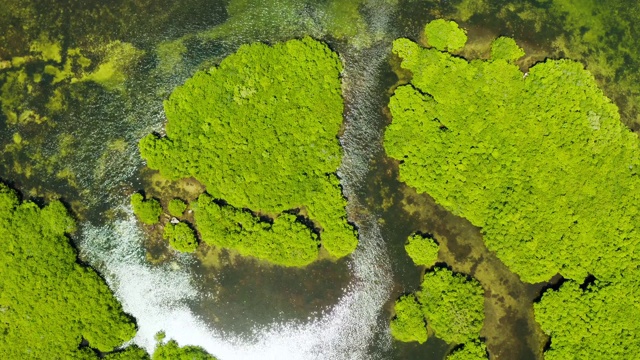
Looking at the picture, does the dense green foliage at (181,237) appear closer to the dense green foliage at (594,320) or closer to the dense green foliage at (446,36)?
the dense green foliage at (446,36)

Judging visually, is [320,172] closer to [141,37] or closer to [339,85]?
[339,85]

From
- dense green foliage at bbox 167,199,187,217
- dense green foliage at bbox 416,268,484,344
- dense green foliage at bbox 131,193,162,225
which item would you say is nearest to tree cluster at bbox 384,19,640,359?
dense green foliage at bbox 416,268,484,344

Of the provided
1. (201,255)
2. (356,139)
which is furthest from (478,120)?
(201,255)

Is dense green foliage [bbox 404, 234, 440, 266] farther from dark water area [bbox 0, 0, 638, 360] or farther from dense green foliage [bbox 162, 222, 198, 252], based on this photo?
dense green foliage [bbox 162, 222, 198, 252]

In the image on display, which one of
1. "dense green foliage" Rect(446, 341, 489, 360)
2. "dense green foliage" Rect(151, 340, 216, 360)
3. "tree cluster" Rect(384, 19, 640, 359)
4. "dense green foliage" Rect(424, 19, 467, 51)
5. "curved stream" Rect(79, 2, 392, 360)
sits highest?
"dense green foliage" Rect(424, 19, 467, 51)

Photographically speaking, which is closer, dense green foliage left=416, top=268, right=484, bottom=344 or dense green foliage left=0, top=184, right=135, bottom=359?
dense green foliage left=0, top=184, right=135, bottom=359

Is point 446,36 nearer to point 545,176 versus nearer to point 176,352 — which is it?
point 545,176

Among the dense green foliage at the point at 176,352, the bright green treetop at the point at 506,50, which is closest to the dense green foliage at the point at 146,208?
the dense green foliage at the point at 176,352
